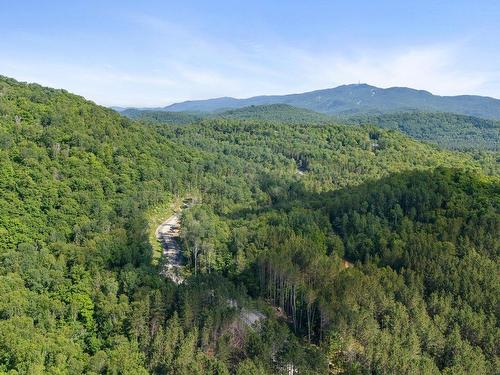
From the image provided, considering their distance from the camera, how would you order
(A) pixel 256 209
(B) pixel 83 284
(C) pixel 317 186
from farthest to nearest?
(C) pixel 317 186 → (A) pixel 256 209 → (B) pixel 83 284

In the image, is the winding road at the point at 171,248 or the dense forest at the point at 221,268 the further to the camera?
the winding road at the point at 171,248

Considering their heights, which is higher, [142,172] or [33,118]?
[33,118]

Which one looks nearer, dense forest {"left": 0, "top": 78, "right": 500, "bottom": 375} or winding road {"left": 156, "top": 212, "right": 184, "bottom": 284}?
dense forest {"left": 0, "top": 78, "right": 500, "bottom": 375}

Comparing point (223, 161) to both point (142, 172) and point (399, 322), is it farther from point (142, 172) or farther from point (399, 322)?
point (399, 322)

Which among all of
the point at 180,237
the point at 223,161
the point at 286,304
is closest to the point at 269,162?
the point at 223,161
